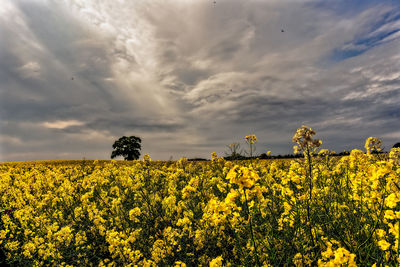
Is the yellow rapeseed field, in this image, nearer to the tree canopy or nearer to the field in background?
the field in background

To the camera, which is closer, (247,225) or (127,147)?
(247,225)

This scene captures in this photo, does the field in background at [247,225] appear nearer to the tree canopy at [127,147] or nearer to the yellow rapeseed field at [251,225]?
the yellow rapeseed field at [251,225]

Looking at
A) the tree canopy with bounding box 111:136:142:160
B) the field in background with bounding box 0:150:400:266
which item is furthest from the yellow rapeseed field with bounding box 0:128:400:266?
the tree canopy with bounding box 111:136:142:160

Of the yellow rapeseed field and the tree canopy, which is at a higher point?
the tree canopy

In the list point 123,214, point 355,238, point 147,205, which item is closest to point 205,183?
point 147,205

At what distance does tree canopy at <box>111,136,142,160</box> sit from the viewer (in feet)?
156

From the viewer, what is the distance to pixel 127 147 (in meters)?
47.7

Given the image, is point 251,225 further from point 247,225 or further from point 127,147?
point 127,147

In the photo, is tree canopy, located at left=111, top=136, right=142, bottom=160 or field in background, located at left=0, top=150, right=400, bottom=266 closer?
field in background, located at left=0, top=150, right=400, bottom=266

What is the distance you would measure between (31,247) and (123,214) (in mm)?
1795

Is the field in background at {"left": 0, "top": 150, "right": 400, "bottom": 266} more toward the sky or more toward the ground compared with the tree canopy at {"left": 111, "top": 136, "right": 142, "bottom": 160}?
more toward the ground

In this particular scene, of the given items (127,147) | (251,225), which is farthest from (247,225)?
(127,147)

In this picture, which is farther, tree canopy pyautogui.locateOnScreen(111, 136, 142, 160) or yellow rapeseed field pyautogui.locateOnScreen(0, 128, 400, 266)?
tree canopy pyautogui.locateOnScreen(111, 136, 142, 160)

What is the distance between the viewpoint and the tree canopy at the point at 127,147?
156 ft
